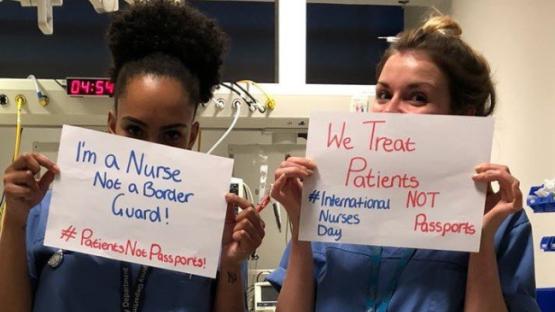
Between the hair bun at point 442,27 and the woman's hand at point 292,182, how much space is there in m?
0.39

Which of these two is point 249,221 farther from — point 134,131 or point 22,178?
point 22,178

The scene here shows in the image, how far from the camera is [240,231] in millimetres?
1129

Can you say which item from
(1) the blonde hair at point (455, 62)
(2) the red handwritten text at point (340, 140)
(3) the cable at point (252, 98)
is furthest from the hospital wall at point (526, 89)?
(2) the red handwritten text at point (340, 140)

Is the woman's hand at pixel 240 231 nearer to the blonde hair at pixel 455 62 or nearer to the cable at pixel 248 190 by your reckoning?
the blonde hair at pixel 455 62

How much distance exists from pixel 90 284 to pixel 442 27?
85 cm

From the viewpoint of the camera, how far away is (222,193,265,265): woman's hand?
3.69 ft

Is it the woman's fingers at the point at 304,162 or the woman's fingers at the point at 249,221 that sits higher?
the woman's fingers at the point at 304,162

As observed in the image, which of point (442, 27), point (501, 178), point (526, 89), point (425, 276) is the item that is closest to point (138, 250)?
point (425, 276)

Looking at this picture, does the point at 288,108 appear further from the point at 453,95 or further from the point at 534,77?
the point at 453,95

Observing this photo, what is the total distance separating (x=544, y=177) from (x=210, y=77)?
130cm

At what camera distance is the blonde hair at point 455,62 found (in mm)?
1154

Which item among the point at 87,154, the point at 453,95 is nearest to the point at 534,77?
the point at 453,95

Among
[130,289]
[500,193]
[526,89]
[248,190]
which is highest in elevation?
[526,89]

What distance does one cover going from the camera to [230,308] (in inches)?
45.5
